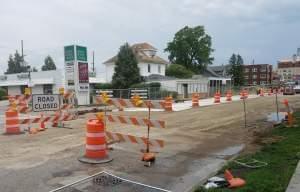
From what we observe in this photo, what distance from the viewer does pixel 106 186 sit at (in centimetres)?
761

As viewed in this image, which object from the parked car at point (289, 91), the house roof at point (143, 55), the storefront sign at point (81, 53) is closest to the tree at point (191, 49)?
the house roof at point (143, 55)

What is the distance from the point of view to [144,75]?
6838 centimetres

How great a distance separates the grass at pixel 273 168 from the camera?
6.99 metres

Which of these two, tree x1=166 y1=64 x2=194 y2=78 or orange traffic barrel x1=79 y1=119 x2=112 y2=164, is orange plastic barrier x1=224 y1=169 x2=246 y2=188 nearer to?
orange traffic barrel x1=79 y1=119 x2=112 y2=164

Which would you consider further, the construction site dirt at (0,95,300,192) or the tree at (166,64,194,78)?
the tree at (166,64,194,78)

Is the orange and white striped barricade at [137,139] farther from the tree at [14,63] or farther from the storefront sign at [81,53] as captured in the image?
the tree at [14,63]

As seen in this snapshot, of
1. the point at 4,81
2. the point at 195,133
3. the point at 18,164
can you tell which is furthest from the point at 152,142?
the point at 4,81

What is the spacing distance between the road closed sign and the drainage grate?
25.2 ft

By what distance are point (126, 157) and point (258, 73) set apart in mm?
146083

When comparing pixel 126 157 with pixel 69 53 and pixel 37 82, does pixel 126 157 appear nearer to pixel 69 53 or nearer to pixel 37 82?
pixel 69 53

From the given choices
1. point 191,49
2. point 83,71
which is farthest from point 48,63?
point 83,71

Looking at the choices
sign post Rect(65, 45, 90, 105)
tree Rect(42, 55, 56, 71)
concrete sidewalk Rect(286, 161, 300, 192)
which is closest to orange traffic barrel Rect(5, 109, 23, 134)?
concrete sidewalk Rect(286, 161, 300, 192)

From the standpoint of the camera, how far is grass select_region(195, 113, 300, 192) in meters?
6.99

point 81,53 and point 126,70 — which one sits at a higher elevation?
point 81,53
